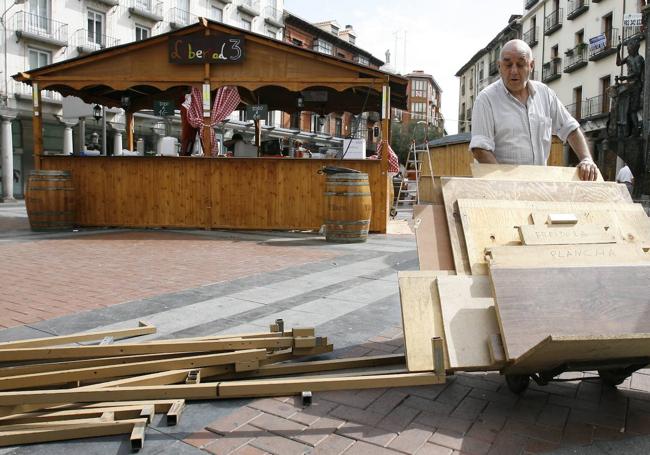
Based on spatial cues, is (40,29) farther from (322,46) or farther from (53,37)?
(322,46)

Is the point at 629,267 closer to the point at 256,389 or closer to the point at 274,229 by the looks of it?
the point at 256,389

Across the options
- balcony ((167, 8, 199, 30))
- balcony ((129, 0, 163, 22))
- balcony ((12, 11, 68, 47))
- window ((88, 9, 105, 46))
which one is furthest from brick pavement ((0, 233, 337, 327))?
balcony ((167, 8, 199, 30))

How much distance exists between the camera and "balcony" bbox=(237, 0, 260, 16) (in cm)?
3894

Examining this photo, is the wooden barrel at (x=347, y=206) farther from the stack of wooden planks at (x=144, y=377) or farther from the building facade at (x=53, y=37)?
the building facade at (x=53, y=37)

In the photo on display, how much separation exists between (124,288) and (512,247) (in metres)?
3.81

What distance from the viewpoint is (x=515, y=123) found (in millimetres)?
3205

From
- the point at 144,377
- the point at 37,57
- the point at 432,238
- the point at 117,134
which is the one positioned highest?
the point at 37,57

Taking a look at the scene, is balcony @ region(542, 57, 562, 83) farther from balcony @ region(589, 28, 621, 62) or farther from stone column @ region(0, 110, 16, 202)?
stone column @ region(0, 110, 16, 202)

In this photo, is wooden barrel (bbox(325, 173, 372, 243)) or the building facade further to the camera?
the building facade

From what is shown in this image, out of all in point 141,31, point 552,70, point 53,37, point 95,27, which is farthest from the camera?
point 552,70

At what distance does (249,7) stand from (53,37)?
16024mm

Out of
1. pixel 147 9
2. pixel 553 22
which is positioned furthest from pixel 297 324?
pixel 553 22

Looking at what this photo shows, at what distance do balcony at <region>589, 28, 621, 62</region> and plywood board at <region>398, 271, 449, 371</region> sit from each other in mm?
32229

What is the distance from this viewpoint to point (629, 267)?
7.68 ft
